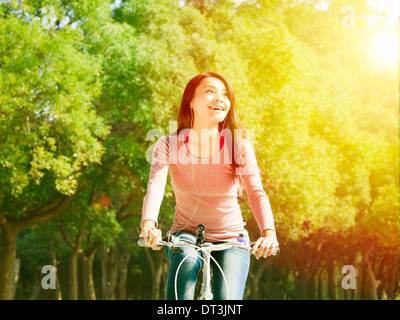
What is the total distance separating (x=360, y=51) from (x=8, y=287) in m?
18.9

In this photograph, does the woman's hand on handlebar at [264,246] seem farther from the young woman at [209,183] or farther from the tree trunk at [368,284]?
the tree trunk at [368,284]

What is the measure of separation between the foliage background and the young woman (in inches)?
432

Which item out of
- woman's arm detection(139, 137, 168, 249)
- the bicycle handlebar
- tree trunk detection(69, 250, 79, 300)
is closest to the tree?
tree trunk detection(69, 250, 79, 300)

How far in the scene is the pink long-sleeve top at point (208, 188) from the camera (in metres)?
3.78

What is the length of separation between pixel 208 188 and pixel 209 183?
0.04 meters

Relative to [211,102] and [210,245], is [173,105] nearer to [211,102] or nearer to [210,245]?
[211,102]

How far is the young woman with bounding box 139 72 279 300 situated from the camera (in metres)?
3.55

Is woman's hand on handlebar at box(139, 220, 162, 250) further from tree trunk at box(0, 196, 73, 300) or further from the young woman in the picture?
tree trunk at box(0, 196, 73, 300)

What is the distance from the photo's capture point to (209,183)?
3.83 meters

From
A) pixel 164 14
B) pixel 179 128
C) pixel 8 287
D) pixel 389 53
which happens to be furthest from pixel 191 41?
pixel 179 128

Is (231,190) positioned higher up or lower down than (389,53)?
A: lower down

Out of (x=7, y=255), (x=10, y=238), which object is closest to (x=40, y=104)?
(x=10, y=238)
